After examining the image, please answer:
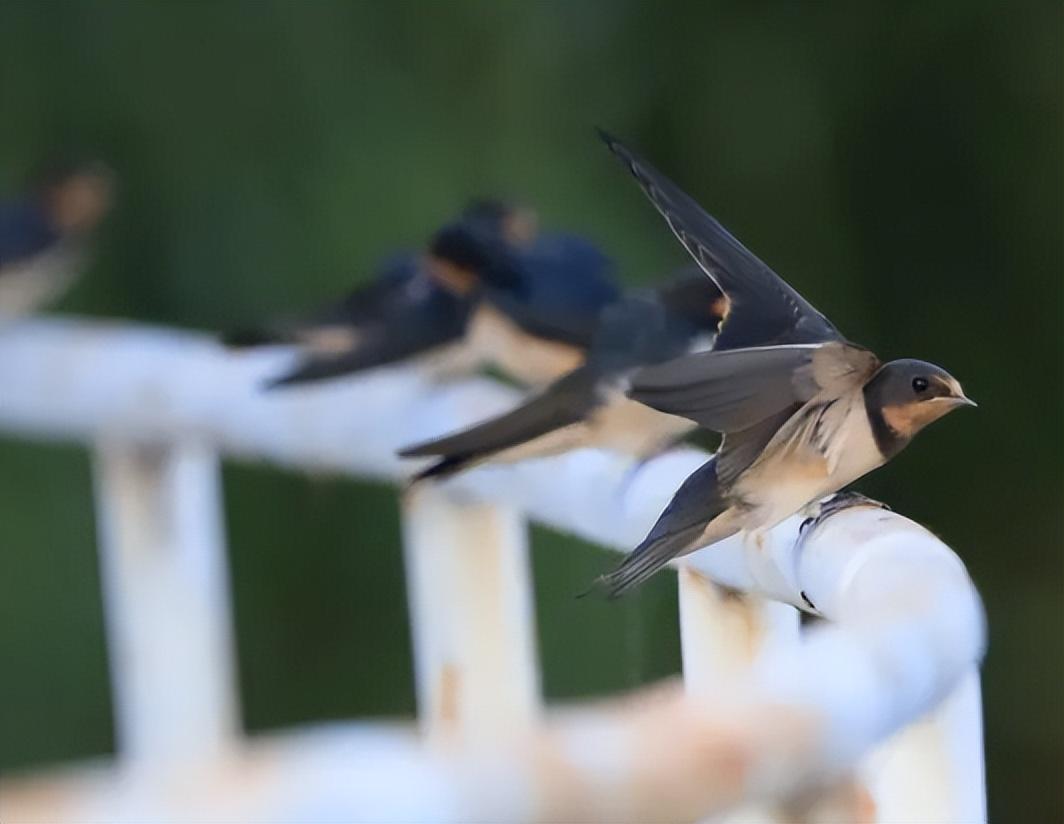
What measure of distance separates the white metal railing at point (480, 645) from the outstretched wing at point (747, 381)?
34 millimetres

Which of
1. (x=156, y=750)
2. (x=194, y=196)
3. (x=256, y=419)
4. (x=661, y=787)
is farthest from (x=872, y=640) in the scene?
(x=194, y=196)

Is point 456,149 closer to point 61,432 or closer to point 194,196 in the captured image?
point 194,196

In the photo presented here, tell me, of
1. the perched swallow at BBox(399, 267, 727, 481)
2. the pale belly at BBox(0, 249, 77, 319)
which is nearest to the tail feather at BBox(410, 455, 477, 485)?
the perched swallow at BBox(399, 267, 727, 481)

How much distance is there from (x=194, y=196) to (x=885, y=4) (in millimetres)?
534

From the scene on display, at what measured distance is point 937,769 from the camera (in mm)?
320

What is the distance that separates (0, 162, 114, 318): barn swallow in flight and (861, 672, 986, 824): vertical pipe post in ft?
2.82

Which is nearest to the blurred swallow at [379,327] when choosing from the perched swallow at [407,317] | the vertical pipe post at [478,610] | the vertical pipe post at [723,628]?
the perched swallow at [407,317]

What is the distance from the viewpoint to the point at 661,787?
0.20m

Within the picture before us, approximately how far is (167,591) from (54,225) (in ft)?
1.38

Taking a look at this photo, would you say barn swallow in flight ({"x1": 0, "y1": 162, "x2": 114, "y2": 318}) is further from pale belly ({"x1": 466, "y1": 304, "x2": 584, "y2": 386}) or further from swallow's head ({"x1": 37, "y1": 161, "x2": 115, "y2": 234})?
pale belly ({"x1": 466, "y1": 304, "x2": 584, "y2": 386})

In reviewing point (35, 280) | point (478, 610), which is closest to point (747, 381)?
point (478, 610)

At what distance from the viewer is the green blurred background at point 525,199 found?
2.93 feet

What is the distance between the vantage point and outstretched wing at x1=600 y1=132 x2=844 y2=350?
14.8 inches

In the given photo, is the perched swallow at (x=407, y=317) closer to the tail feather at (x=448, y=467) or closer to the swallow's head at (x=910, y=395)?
the tail feather at (x=448, y=467)
